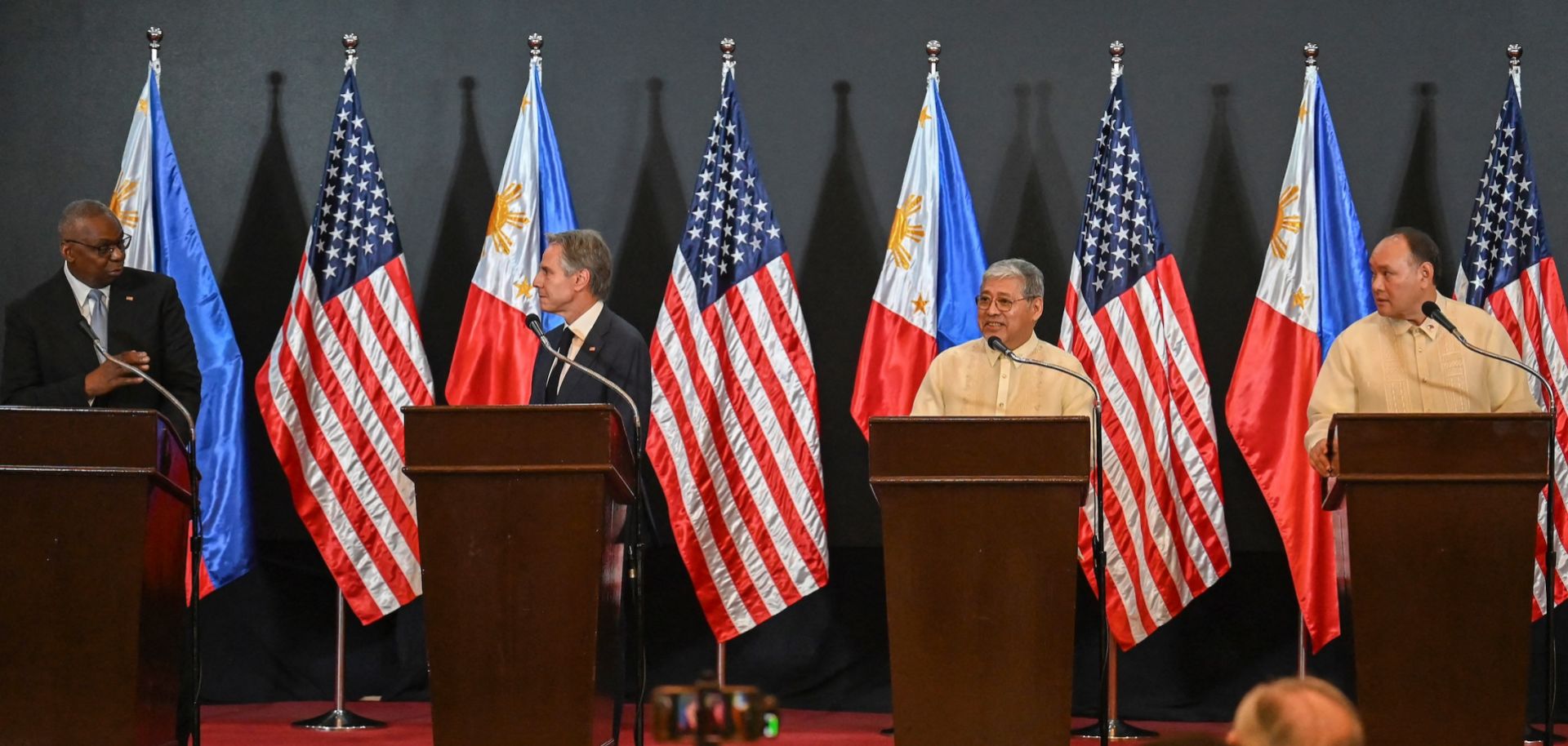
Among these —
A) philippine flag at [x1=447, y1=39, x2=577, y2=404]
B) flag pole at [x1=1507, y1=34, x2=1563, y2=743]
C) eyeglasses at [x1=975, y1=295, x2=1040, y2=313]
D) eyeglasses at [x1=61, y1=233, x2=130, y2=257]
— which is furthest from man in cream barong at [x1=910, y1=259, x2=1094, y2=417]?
eyeglasses at [x1=61, y1=233, x2=130, y2=257]

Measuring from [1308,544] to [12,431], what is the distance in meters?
3.92

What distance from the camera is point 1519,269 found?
528cm

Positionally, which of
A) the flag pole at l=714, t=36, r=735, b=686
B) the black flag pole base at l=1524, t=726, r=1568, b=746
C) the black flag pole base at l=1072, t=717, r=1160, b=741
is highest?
the flag pole at l=714, t=36, r=735, b=686

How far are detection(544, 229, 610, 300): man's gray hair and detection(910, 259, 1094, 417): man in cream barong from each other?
1075 mm

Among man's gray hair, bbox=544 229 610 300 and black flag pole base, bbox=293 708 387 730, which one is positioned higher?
man's gray hair, bbox=544 229 610 300

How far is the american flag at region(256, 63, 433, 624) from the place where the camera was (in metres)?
5.46

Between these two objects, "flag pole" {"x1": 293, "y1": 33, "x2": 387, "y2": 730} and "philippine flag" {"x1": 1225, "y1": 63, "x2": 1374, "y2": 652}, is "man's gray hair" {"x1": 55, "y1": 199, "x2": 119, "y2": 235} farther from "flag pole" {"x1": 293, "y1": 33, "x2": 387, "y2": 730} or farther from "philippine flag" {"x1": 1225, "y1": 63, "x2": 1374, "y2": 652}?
"philippine flag" {"x1": 1225, "y1": 63, "x2": 1374, "y2": 652}

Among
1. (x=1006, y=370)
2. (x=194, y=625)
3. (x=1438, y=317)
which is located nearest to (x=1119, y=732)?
(x=1006, y=370)

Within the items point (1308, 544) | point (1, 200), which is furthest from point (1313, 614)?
point (1, 200)

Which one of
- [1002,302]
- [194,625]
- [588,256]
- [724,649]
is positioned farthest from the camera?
[724,649]

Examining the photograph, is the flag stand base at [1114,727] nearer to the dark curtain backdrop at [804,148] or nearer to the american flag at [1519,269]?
the dark curtain backdrop at [804,148]

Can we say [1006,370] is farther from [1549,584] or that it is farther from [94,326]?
[94,326]

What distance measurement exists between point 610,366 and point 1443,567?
7.31 feet

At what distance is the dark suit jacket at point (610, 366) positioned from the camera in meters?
4.42
